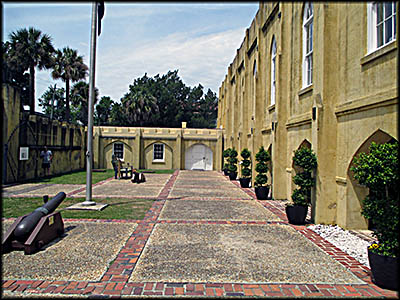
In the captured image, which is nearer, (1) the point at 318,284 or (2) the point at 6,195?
(1) the point at 318,284

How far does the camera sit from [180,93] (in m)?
64.6

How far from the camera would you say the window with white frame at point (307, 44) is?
10.9 meters

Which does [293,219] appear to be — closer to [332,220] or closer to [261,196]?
[332,220]

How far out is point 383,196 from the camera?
232 inches

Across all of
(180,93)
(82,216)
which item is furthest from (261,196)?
(180,93)

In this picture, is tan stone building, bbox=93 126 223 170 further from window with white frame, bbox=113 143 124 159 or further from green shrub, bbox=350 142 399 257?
green shrub, bbox=350 142 399 257

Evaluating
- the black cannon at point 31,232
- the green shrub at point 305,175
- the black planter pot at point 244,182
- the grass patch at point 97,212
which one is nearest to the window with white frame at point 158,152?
the black planter pot at point 244,182

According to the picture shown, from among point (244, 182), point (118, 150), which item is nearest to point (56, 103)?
point (118, 150)

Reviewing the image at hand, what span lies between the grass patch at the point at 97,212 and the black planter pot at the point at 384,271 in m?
6.34

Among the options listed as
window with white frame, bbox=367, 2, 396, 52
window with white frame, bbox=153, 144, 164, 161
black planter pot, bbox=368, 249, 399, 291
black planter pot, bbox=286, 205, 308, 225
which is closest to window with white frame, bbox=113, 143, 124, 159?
window with white frame, bbox=153, 144, 164, 161

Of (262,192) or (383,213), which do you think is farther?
(262,192)

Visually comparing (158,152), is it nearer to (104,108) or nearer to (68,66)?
(68,66)

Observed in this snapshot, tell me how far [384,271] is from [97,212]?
810cm

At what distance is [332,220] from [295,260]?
10.7ft
